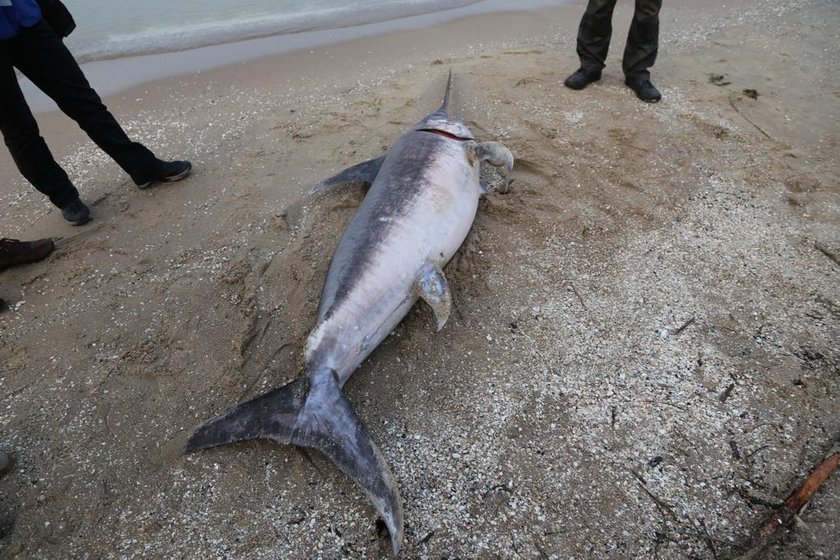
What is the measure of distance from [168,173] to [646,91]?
14.1ft

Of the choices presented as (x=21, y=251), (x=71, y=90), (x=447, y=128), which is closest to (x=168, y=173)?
(x=71, y=90)

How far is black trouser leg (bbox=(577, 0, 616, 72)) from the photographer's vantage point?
4719 mm

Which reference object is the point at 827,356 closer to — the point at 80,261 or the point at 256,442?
the point at 256,442

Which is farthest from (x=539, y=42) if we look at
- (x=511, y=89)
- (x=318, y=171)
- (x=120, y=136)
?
(x=120, y=136)

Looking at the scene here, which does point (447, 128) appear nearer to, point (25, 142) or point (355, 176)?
point (355, 176)

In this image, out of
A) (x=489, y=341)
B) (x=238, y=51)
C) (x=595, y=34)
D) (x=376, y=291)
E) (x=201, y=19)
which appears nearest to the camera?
(x=376, y=291)

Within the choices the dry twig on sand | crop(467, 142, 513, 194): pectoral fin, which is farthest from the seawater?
the dry twig on sand

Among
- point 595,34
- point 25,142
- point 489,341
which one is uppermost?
point 25,142

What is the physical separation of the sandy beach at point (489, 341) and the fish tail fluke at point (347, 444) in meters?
0.14

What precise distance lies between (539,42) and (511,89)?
184 centimetres

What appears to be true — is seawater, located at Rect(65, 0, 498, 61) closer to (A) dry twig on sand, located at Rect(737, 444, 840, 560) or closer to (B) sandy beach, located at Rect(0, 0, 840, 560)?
(B) sandy beach, located at Rect(0, 0, 840, 560)


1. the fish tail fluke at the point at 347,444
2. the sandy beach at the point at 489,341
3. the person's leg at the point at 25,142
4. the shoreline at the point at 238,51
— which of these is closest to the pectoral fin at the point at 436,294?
the sandy beach at the point at 489,341

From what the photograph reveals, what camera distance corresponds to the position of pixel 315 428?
2.21 meters

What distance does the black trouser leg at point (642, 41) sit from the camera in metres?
4.57
